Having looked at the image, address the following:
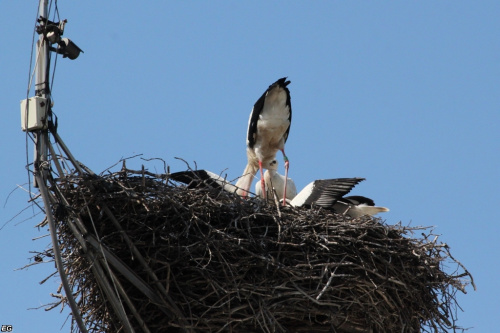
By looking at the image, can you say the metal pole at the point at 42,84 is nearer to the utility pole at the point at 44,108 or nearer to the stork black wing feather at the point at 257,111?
the utility pole at the point at 44,108

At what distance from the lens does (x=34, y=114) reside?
648 cm

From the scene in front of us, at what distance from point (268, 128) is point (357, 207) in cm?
134

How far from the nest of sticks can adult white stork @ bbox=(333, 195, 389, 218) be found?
179cm

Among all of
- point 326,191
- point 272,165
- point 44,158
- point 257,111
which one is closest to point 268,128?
point 257,111

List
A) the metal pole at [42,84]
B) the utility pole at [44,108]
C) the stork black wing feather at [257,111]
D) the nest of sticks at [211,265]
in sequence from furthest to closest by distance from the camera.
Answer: the stork black wing feather at [257,111] → the nest of sticks at [211,265] → the metal pole at [42,84] → the utility pole at [44,108]

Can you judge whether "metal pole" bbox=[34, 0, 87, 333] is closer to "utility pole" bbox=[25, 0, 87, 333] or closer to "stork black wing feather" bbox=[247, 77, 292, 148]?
"utility pole" bbox=[25, 0, 87, 333]

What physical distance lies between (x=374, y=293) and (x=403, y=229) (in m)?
0.86

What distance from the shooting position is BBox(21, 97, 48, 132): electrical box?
21.2ft

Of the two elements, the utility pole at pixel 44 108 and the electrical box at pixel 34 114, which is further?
the electrical box at pixel 34 114

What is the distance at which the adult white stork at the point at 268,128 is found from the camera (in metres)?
9.91

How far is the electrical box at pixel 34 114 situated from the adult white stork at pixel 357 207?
3884 mm

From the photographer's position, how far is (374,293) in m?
7.56

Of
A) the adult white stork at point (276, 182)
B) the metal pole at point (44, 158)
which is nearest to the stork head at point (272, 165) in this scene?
the adult white stork at point (276, 182)

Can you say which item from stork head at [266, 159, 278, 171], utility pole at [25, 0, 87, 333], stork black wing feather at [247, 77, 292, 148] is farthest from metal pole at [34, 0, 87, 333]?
stork head at [266, 159, 278, 171]
